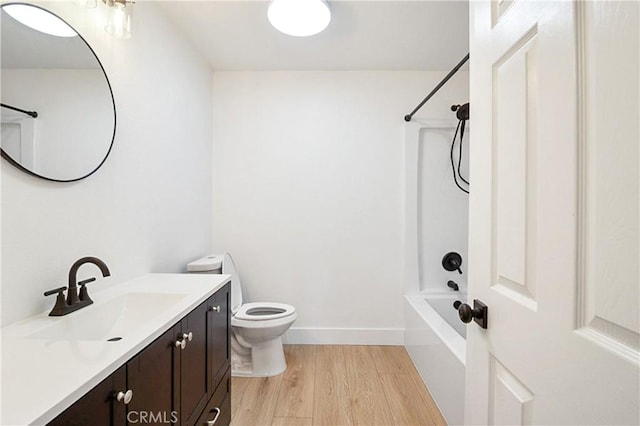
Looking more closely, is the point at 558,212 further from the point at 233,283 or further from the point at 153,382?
the point at 233,283

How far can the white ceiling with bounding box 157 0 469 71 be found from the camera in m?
1.87

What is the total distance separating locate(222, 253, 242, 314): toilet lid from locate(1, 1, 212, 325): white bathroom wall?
25 centimetres

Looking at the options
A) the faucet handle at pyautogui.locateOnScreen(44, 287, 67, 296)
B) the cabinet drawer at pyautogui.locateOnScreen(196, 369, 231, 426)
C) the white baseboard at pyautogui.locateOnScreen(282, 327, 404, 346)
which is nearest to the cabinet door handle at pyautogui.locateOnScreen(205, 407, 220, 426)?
the cabinet drawer at pyautogui.locateOnScreen(196, 369, 231, 426)

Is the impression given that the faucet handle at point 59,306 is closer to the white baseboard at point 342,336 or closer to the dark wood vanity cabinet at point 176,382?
the dark wood vanity cabinet at point 176,382

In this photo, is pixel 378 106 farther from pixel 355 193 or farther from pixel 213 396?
pixel 213 396

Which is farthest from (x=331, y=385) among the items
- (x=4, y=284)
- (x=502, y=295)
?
(x=4, y=284)

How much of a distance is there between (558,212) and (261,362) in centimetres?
214

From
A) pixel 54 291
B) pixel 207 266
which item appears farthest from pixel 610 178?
pixel 207 266

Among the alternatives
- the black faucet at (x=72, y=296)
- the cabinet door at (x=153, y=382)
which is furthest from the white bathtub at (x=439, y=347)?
the black faucet at (x=72, y=296)

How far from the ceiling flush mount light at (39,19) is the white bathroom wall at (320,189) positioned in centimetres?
155

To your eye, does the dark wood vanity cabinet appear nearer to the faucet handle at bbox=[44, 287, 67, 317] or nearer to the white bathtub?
the faucet handle at bbox=[44, 287, 67, 317]

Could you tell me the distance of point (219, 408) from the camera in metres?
1.51

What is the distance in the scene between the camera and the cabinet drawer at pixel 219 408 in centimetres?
134

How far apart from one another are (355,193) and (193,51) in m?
1.71
